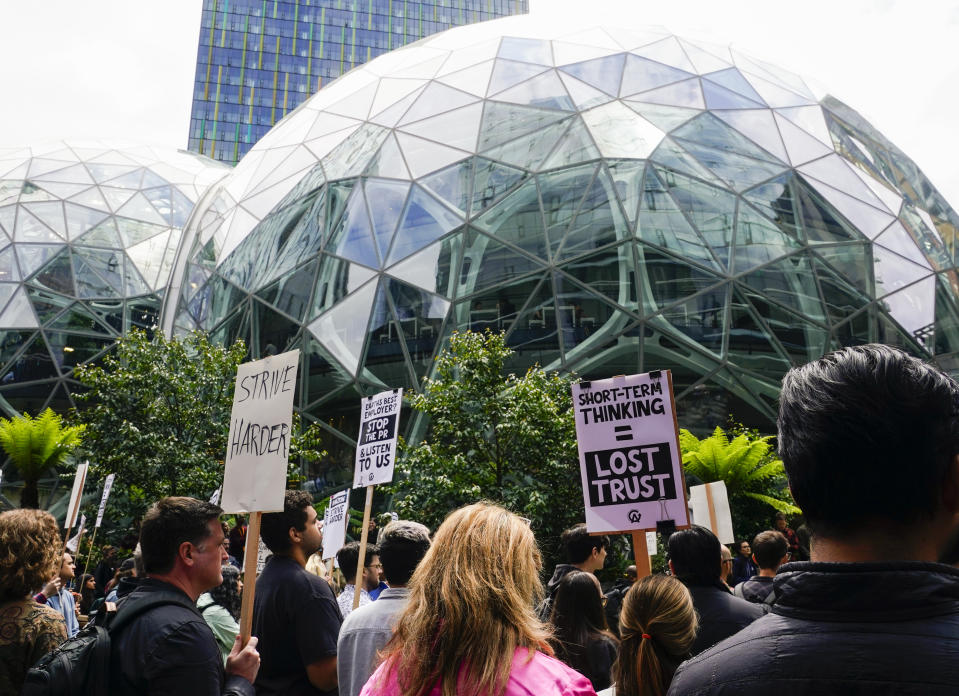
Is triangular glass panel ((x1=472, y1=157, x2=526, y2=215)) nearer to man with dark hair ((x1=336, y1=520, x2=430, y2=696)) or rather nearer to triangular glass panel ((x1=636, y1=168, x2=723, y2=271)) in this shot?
triangular glass panel ((x1=636, y1=168, x2=723, y2=271))

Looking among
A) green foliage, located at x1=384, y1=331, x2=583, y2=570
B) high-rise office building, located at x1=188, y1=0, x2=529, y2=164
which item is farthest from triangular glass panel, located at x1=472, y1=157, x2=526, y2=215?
high-rise office building, located at x1=188, y1=0, x2=529, y2=164

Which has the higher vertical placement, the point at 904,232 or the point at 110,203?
the point at 110,203

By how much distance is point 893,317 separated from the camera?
1702 centimetres

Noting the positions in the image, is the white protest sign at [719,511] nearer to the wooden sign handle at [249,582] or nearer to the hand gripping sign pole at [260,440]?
the hand gripping sign pole at [260,440]

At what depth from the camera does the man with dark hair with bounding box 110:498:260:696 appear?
2924mm

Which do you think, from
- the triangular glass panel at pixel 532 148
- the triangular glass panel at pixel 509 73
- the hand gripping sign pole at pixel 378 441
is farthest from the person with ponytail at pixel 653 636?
the triangular glass panel at pixel 509 73

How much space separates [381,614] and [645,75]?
18.0 metres

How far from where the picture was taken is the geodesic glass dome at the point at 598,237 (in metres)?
16.2

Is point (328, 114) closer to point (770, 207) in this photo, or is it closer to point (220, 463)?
point (220, 463)

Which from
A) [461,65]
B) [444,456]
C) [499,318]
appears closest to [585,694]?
[444,456]

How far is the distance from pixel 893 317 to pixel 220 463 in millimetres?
14967

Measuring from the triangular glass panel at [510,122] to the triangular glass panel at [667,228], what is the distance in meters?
2.96

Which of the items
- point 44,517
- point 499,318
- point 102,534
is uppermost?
point 499,318

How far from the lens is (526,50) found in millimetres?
20141
